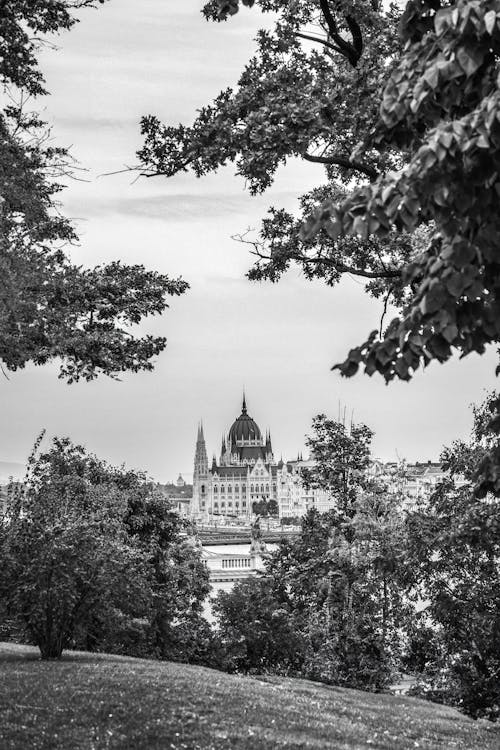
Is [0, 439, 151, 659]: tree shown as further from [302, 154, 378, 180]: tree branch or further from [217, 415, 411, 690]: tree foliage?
[302, 154, 378, 180]: tree branch

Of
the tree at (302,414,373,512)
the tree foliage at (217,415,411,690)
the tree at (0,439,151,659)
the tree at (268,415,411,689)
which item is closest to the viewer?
the tree at (0,439,151,659)

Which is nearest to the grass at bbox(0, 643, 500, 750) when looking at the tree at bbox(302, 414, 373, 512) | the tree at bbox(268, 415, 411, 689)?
the tree at bbox(268, 415, 411, 689)

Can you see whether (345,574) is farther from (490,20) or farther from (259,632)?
(490,20)

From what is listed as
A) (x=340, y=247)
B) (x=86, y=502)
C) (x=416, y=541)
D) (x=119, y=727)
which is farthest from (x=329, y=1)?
(x=86, y=502)

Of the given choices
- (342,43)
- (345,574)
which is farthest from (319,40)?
(345,574)

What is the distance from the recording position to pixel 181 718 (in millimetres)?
9602

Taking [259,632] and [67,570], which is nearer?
[67,570]

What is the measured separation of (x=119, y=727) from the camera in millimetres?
8719

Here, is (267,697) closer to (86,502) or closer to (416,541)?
(416,541)

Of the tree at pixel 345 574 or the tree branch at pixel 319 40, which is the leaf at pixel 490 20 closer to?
the tree branch at pixel 319 40

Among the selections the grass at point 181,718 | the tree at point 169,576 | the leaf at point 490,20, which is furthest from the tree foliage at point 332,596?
the leaf at point 490,20

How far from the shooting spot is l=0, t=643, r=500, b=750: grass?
27.3 ft

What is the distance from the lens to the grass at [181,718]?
8.32 metres

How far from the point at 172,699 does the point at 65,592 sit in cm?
641
